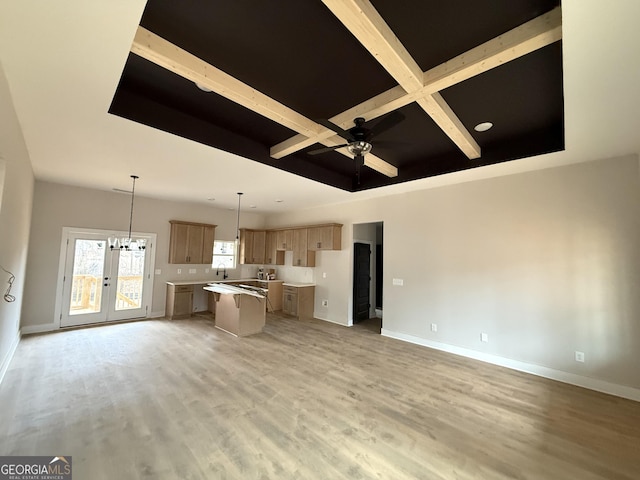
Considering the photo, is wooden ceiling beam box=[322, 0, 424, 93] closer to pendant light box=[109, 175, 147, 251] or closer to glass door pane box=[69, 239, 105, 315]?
pendant light box=[109, 175, 147, 251]

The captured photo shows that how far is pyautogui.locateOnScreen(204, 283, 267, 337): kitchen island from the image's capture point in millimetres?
5426

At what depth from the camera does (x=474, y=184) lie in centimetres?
474

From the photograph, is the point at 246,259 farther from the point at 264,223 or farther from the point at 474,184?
the point at 474,184

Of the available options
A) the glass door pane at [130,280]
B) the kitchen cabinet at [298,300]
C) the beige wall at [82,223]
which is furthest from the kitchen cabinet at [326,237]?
the glass door pane at [130,280]

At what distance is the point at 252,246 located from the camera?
845 centimetres

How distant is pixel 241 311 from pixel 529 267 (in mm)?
5026

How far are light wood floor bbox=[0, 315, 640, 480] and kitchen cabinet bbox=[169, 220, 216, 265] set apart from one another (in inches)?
114

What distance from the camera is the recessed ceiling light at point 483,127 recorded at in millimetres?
3279

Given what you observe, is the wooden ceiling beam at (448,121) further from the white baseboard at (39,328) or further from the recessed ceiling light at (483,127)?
the white baseboard at (39,328)

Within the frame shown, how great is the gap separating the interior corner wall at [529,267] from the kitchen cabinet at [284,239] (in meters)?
3.01

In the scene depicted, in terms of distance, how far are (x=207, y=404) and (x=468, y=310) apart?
419 centimetres

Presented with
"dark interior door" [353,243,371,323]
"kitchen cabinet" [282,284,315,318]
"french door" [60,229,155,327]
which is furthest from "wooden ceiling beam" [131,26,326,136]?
"french door" [60,229,155,327]

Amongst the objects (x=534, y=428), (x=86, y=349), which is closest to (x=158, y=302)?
(x=86, y=349)

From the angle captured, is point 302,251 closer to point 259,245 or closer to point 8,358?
point 259,245
